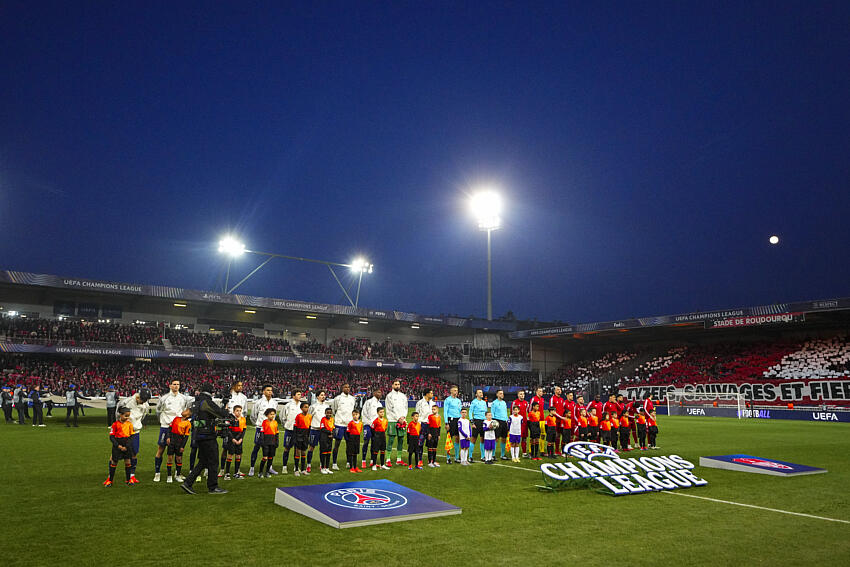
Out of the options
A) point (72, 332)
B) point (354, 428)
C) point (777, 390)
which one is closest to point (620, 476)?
point (354, 428)

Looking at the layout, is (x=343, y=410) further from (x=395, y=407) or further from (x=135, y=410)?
(x=135, y=410)

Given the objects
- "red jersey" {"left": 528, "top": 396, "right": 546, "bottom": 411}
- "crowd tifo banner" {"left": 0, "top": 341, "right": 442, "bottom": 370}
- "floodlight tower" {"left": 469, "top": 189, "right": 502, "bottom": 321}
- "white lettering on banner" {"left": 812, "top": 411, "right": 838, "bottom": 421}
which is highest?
"floodlight tower" {"left": 469, "top": 189, "right": 502, "bottom": 321}

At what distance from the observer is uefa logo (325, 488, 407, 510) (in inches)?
307

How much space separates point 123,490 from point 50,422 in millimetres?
18459

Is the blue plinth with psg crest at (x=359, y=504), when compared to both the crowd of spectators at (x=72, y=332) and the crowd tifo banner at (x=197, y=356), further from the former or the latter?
the crowd of spectators at (x=72, y=332)

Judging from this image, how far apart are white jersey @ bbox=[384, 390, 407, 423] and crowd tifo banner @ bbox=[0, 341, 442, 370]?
32.4 metres

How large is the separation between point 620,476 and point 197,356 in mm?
38183

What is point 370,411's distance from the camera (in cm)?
1309

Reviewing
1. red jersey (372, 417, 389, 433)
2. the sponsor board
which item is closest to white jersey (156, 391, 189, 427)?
red jersey (372, 417, 389, 433)

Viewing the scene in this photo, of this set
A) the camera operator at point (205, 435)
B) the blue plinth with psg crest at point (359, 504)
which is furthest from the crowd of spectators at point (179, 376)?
the blue plinth with psg crest at point (359, 504)

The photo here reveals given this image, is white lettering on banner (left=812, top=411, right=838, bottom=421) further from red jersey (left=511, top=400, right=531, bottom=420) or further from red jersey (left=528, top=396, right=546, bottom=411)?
red jersey (left=511, top=400, right=531, bottom=420)

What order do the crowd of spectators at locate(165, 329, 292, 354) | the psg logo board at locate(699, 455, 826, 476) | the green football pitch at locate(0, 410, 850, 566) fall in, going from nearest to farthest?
1. the green football pitch at locate(0, 410, 850, 566)
2. the psg logo board at locate(699, 455, 826, 476)
3. the crowd of spectators at locate(165, 329, 292, 354)

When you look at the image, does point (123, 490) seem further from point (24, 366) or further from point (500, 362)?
point (500, 362)

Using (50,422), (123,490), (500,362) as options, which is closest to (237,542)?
(123,490)
